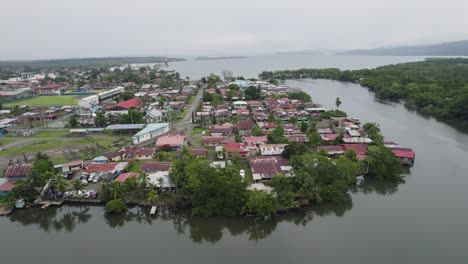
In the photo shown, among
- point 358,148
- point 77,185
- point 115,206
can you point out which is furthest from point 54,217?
point 358,148

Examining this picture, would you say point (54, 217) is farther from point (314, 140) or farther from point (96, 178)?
point (314, 140)

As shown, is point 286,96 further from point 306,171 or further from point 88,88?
point 88,88

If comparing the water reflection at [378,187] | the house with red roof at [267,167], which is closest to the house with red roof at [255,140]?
the house with red roof at [267,167]

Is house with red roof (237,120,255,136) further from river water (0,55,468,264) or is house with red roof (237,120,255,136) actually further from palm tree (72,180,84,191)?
palm tree (72,180,84,191)

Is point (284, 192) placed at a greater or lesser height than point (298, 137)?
lesser

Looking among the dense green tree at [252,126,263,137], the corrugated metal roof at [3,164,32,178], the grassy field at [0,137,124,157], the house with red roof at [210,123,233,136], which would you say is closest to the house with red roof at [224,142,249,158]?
the dense green tree at [252,126,263,137]

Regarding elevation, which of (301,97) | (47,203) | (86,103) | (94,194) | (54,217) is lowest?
Answer: (54,217)

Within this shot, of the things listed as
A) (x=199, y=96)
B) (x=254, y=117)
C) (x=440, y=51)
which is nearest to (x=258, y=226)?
(x=254, y=117)
